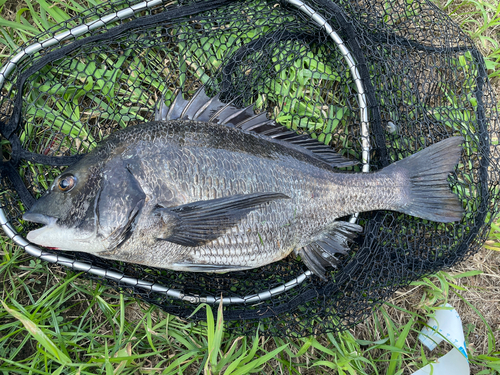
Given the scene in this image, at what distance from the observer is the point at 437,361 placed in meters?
2.48

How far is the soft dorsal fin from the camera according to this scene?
2215 mm

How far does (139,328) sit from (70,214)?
1.15 m

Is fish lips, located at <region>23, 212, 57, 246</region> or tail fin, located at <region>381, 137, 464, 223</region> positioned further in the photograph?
tail fin, located at <region>381, 137, 464, 223</region>

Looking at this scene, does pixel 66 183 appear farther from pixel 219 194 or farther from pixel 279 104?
pixel 279 104

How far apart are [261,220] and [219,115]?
0.78 meters

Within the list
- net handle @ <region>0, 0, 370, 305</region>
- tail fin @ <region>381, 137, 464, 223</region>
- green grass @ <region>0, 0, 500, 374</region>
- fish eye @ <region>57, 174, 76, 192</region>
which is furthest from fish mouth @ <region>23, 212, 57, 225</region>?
tail fin @ <region>381, 137, 464, 223</region>

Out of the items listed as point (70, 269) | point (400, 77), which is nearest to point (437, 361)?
point (400, 77)

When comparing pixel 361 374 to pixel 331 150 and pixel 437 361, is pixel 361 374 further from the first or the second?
pixel 331 150

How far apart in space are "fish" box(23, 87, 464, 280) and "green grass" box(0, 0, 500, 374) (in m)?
0.54

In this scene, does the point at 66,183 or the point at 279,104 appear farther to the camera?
the point at 279,104

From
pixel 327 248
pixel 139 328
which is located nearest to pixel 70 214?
pixel 139 328

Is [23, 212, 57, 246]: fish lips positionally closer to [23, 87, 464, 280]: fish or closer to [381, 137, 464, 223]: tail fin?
[23, 87, 464, 280]: fish

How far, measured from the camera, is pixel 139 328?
2498mm

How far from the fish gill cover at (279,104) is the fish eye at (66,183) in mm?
429
